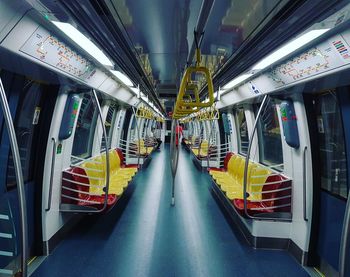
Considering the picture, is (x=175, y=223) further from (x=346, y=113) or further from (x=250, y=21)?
(x=250, y=21)

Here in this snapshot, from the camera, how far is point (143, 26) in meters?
2.61

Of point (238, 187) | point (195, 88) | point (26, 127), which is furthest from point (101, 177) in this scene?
point (195, 88)

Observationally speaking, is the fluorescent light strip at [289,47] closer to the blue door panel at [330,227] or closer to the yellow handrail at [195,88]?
the yellow handrail at [195,88]

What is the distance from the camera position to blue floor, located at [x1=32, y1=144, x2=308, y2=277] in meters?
3.04

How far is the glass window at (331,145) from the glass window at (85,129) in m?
4.62

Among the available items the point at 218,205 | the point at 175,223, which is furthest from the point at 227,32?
the point at 218,205

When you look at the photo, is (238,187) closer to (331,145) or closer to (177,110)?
(331,145)

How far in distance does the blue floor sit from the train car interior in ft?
0.09

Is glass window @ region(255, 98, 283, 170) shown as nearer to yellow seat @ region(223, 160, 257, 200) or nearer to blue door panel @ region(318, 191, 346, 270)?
yellow seat @ region(223, 160, 257, 200)

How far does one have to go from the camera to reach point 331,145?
10.3 feet

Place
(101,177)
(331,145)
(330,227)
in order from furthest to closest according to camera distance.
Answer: (101,177), (331,145), (330,227)

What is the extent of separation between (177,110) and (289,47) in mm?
1833

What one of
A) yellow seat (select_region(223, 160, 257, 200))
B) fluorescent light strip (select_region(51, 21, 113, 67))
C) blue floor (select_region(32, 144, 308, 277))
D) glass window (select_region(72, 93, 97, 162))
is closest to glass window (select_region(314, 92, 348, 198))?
blue floor (select_region(32, 144, 308, 277))

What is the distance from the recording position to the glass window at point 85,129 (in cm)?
537
